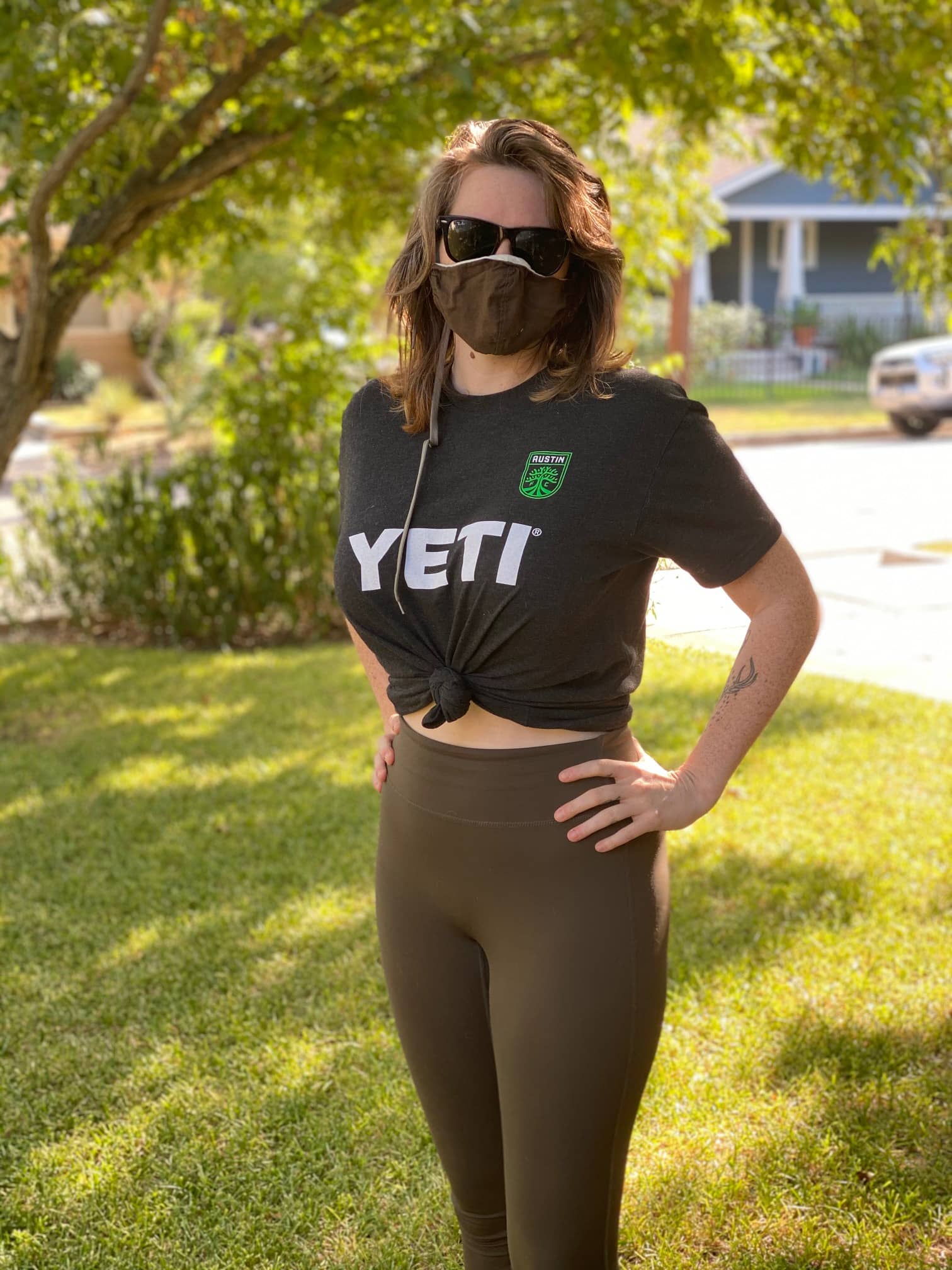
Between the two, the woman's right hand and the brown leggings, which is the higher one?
the woman's right hand

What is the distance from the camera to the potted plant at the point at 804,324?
97.5 ft

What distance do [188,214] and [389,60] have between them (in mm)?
1675

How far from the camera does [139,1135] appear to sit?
10.3ft

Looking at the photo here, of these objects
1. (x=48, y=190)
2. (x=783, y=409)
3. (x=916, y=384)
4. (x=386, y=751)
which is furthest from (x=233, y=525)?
(x=783, y=409)

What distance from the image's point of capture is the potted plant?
1170 inches

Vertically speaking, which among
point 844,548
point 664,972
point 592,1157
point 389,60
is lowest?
point 844,548

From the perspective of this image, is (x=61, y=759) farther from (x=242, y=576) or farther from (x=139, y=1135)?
(x=139, y=1135)

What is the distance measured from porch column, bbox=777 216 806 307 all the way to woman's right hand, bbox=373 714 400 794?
3022 centimetres

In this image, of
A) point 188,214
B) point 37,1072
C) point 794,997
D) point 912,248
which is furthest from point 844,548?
point 37,1072

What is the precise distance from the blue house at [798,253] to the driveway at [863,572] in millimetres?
13789

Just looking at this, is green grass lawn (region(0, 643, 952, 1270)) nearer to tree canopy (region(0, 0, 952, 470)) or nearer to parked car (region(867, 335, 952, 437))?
tree canopy (region(0, 0, 952, 470))

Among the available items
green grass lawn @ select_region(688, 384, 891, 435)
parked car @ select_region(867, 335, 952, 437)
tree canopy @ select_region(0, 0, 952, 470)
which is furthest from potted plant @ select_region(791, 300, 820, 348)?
tree canopy @ select_region(0, 0, 952, 470)

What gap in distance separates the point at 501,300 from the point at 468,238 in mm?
118

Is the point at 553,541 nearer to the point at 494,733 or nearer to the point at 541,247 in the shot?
the point at 494,733
